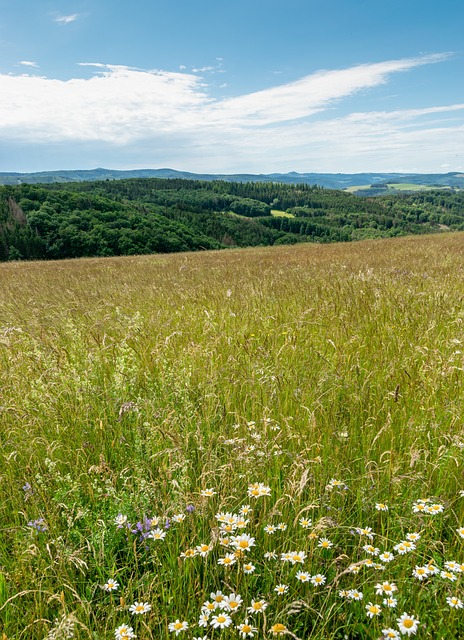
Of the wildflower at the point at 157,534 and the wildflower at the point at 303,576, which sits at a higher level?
the wildflower at the point at 157,534

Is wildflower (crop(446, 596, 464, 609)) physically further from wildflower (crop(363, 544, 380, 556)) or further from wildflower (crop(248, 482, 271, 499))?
wildflower (crop(248, 482, 271, 499))

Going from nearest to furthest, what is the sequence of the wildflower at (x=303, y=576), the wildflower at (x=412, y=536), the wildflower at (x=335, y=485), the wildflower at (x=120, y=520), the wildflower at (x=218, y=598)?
the wildflower at (x=218, y=598), the wildflower at (x=303, y=576), the wildflower at (x=412, y=536), the wildflower at (x=120, y=520), the wildflower at (x=335, y=485)

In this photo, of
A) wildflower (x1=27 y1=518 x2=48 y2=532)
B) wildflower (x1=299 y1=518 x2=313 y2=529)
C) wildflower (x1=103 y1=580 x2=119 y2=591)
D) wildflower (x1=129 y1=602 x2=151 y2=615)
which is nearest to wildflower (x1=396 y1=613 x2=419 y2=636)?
wildflower (x1=299 y1=518 x2=313 y2=529)

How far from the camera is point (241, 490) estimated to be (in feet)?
6.25

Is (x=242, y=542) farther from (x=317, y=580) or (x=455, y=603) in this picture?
(x=455, y=603)

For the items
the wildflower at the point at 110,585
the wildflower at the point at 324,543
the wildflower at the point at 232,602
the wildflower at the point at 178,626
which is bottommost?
the wildflower at the point at 110,585

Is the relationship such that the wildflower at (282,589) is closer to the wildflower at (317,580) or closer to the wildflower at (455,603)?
the wildflower at (317,580)

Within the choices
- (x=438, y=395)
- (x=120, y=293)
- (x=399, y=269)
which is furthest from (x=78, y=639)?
(x=399, y=269)

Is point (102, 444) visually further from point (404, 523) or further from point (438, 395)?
point (438, 395)

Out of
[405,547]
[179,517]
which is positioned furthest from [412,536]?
[179,517]

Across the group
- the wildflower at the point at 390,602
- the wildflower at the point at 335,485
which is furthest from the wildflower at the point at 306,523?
the wildflower at the point at 390,602

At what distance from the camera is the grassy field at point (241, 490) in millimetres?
1413

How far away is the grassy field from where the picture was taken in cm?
141

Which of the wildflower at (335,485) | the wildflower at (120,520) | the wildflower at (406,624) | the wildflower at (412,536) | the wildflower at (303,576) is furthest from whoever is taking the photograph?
the wildflower at (335,485)
